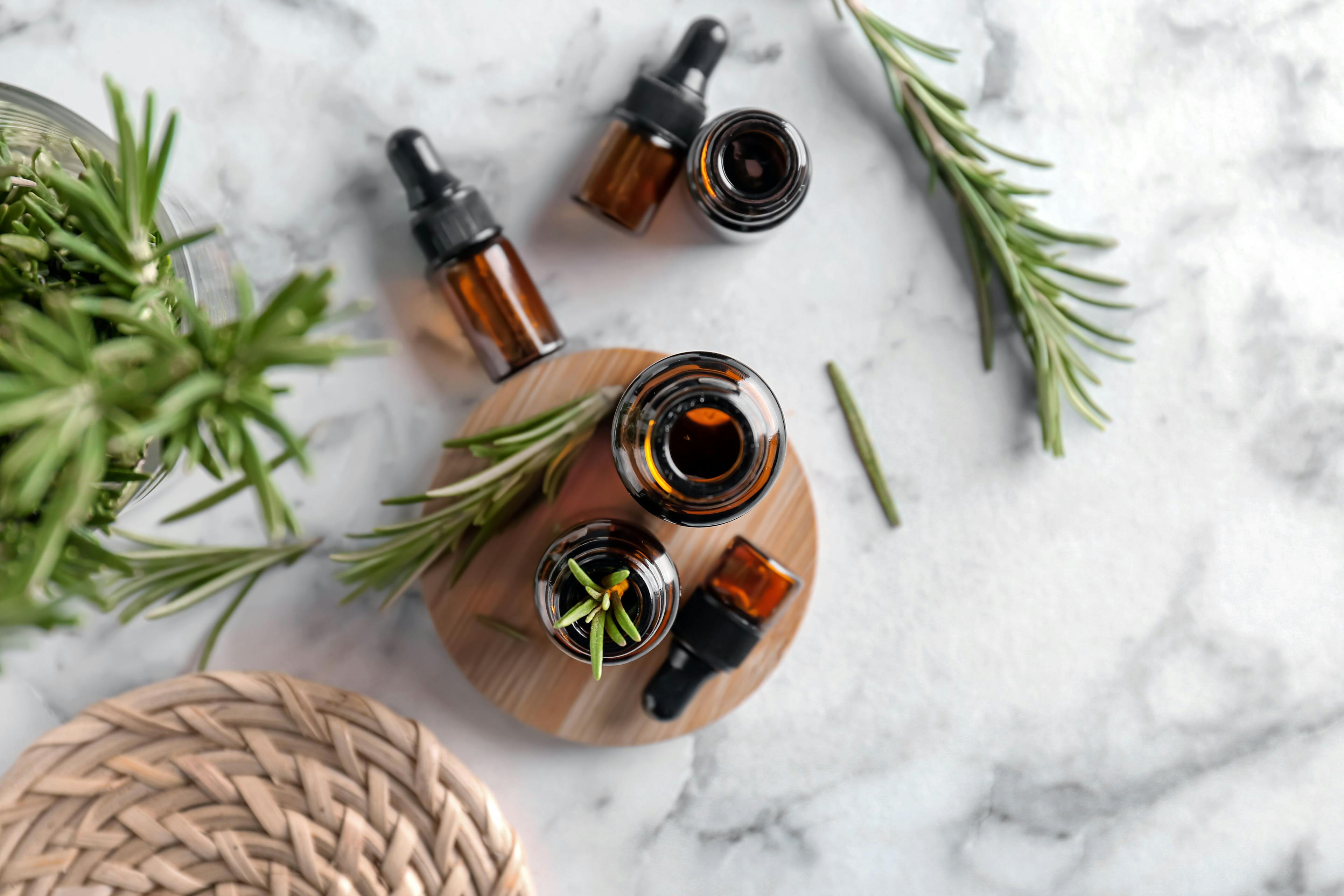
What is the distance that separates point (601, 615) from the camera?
0.53m

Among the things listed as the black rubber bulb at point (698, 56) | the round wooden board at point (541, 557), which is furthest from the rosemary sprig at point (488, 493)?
the black rubber bulb at point (698, 56)

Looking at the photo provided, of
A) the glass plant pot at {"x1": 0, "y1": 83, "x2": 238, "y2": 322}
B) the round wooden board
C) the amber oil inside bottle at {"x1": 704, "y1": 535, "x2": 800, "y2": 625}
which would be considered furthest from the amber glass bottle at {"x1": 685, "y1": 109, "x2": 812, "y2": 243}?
the glass plant pot at {"x1": 0, "y1": 83, "x2": 238, "y2": 322}

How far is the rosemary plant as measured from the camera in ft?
0.93

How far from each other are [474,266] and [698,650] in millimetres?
329

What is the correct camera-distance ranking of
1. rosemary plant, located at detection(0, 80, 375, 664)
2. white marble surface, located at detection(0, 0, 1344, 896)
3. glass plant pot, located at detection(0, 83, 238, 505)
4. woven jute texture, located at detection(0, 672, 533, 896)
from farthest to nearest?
white marble surface, located at detection(0, 0, 1344, 896), woven jute texture, located at detection(0, 672, 533, 896), glass plant pot, located at detection(0, 83, 238, 505), rosemary plant, located at detection(0, 80, 375, 664)

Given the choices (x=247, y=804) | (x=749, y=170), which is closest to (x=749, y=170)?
(x=749, y=170)

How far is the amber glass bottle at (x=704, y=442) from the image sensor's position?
55 cm

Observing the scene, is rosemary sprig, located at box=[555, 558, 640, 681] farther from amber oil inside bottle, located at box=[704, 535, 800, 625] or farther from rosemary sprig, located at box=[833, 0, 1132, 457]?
rosemary sprig, located at box=[833, 0, 1132, 457]

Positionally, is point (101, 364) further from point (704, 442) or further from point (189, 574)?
point (189, 574)

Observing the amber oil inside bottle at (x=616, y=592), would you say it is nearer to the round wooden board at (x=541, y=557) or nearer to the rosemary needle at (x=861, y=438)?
the round wooden board at (x=541, y=557)

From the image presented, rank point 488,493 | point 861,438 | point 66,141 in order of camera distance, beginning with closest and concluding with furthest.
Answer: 1. point 66,141
2. point 488,493
3. point 861,438

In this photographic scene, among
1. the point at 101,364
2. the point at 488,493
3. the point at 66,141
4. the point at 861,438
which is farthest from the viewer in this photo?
the point at 861,438

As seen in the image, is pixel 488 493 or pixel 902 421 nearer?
pixel 488 493

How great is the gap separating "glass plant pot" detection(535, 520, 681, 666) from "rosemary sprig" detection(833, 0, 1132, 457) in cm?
35
